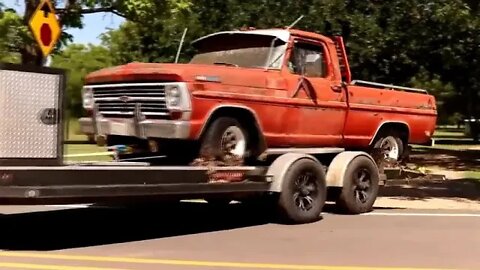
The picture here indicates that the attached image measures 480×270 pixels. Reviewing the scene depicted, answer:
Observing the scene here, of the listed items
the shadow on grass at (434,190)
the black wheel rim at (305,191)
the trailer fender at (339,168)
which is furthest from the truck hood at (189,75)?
the shadow on grass at (434,190)

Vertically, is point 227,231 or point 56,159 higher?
point 56,159

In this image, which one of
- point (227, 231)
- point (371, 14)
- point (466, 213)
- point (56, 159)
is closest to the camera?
point (56, 159)

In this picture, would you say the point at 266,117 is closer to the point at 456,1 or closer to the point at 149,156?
the point at 149,156

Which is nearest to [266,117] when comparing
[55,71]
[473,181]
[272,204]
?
[272,204]

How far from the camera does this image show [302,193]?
35.6 feet

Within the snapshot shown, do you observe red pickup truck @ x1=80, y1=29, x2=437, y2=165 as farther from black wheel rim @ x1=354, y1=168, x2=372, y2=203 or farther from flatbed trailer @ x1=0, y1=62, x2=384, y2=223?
black wheel rim @ x1=354, y1=168, x2=372, y2=203

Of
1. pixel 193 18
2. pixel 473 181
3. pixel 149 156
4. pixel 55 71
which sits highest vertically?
pixel 193 18

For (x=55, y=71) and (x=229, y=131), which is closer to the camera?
(x=55, y=71)

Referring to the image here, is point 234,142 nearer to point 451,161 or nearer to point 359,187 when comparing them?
point 359,187

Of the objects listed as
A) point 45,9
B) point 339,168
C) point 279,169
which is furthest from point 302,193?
point 45,9

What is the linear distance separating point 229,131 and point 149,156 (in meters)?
1.04

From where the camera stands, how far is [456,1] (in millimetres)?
18797

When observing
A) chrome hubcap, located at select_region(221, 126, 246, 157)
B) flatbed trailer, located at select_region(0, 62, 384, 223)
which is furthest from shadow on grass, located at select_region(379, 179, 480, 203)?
chrome hubcap, located at select_region(221, 126, 246, 157)

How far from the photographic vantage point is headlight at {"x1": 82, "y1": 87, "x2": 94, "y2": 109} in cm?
1025
